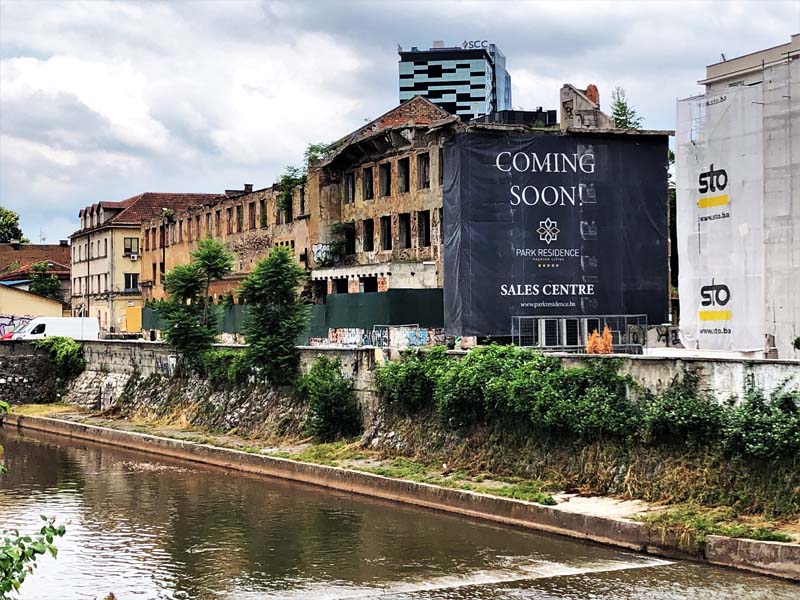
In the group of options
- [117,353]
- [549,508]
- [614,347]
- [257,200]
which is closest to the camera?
[549,508]

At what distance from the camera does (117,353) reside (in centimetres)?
4769

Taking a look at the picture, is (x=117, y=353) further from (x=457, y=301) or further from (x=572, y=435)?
(x=572, y=435)

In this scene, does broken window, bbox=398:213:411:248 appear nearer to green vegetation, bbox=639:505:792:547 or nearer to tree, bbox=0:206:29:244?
green vegetation, bbox=639:505:792:547

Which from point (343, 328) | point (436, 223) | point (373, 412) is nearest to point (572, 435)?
point (373, 412)

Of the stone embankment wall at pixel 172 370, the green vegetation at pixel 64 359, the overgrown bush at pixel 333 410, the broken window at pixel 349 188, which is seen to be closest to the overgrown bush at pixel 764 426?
the stone embankment wall at pixel 172 370

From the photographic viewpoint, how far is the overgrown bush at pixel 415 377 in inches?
1119

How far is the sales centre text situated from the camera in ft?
122

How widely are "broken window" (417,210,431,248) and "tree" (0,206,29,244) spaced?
86.1 m

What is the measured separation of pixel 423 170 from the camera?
43.5 m

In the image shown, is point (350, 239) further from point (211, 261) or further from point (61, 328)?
point (61, 328)

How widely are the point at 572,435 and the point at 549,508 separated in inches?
104

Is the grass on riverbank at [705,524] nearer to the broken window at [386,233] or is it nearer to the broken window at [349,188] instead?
the broken window at [386,233]

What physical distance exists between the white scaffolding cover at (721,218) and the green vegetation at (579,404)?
728cm

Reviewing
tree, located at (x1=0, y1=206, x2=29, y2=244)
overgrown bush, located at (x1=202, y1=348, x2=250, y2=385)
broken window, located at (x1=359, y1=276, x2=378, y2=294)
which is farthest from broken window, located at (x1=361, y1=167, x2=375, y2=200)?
tree, located at (x1=0, y1=206, x2=29, y2=244)
